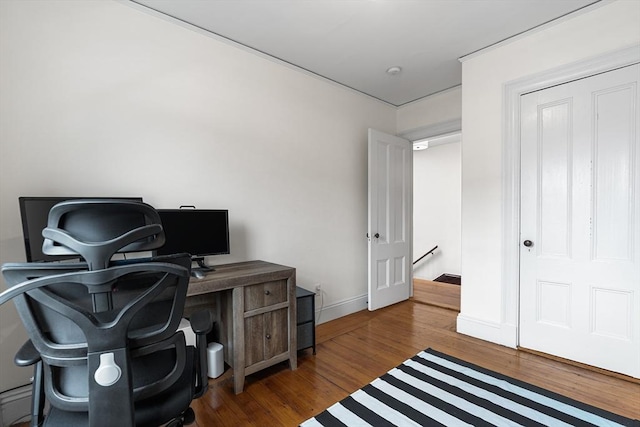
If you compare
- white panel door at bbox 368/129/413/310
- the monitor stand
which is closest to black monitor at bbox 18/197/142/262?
the monitor stand

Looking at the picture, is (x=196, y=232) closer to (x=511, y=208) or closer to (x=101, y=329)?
(x=101, y=329)

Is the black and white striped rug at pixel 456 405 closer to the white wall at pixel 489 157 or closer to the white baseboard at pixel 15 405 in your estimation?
the white wall at pixel 489 157

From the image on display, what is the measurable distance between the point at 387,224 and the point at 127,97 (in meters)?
2.96

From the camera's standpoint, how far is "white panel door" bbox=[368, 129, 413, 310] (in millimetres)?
3471

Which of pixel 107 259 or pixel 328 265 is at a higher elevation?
pixel 107 259

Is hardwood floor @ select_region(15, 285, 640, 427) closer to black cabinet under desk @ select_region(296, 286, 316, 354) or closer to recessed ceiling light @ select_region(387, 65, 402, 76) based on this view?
black cabinet under desk @ select_region(296, 286, 316, 354)

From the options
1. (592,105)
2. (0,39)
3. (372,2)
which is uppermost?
(372,2)

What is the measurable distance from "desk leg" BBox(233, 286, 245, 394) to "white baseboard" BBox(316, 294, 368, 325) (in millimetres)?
1299

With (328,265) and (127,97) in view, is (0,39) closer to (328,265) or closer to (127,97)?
(127,97)

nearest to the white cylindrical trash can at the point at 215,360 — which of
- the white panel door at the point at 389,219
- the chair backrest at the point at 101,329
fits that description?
the chair backrest at the point at 101,329

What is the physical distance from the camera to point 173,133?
2217mm

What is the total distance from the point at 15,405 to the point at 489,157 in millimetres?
3944

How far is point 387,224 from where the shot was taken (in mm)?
3682

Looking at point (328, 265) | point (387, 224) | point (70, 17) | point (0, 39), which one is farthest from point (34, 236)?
point (387, 224)
